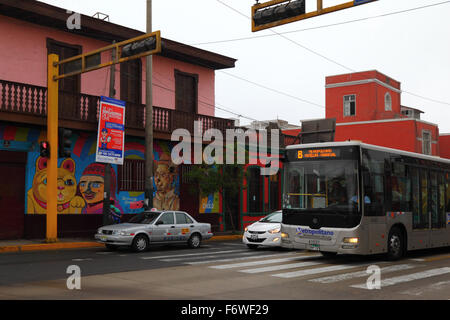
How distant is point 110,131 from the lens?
2033 centimetres

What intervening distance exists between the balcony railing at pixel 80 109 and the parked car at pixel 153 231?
5.82 m

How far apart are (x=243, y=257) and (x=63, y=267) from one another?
5533 mm

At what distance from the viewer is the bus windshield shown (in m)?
13.5

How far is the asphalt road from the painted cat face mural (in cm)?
442

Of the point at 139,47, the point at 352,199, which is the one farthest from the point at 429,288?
the point at 139,47

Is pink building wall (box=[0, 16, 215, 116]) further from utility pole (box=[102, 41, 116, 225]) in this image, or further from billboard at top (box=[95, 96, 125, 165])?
billboard at top (box=[95, 96, 125, 165])

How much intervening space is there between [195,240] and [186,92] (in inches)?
443

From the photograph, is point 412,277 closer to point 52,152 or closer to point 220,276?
point 220,276

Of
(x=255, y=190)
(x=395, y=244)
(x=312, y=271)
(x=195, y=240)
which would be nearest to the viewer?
(x=312, y=271)

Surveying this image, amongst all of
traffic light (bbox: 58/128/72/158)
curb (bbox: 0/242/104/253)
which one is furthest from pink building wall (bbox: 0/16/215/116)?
curb (bbox: 0/242/104/253)

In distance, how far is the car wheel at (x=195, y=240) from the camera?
1914 centimetres

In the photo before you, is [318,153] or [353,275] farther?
[318,153]
